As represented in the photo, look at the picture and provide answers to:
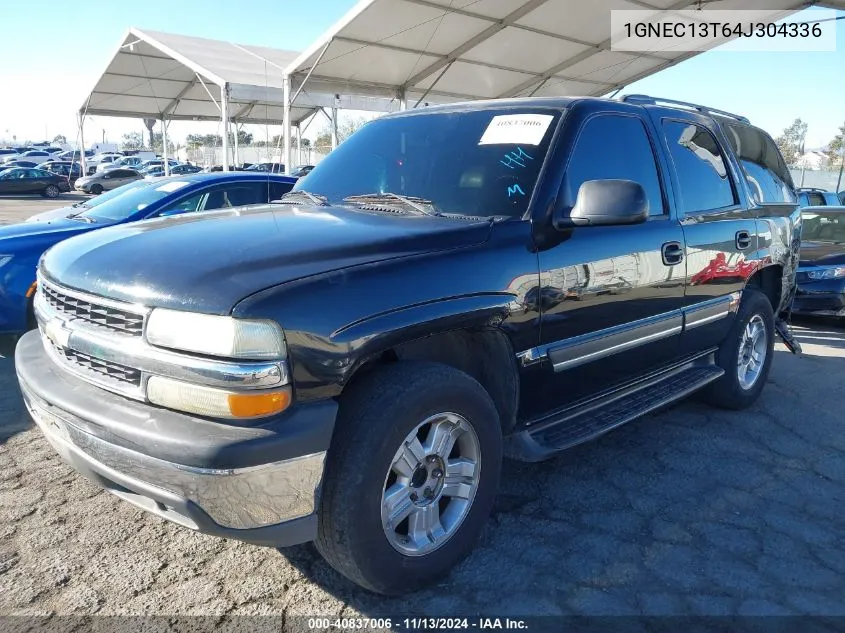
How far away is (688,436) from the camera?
4273mm

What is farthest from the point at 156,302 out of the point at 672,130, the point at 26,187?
the point at 26,187

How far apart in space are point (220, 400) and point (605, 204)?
5.90 feet

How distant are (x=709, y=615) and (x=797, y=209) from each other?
3.87 meters

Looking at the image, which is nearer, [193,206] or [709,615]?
[709,615]

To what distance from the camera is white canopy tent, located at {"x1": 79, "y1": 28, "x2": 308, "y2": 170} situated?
16.6 m

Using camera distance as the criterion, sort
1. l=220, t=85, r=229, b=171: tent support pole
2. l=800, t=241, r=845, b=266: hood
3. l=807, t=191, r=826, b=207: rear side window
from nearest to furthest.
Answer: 1. l=800, t=241, r=845, b=266: hood
2. l=807, t=191, r=826, b=207: rear side window
3. l=220, t=85, r=229, b=171: tent support pole

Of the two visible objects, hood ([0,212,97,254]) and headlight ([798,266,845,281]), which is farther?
headlight ([798,266,845,281])

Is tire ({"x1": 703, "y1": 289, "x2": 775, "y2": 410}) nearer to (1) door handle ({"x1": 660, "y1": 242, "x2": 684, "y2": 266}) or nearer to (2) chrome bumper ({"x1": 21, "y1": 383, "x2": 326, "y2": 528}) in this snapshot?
(1) door handle ({"x1": 660, "y1": 242, "x2": 684, "y2": 266})

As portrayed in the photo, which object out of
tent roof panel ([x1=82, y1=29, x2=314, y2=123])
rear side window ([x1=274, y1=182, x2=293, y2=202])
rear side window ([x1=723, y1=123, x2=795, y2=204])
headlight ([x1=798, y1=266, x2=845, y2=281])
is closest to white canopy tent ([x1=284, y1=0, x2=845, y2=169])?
tent roof panel ([x1=82, y1=29, x2=314, y2=123])

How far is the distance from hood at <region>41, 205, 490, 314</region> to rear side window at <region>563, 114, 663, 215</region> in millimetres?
693

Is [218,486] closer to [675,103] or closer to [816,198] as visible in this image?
[675,103]

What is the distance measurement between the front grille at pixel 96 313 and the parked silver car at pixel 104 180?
31440mm

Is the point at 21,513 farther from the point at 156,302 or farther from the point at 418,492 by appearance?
the point at 418,492

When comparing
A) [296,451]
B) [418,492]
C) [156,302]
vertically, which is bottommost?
[418,492]
